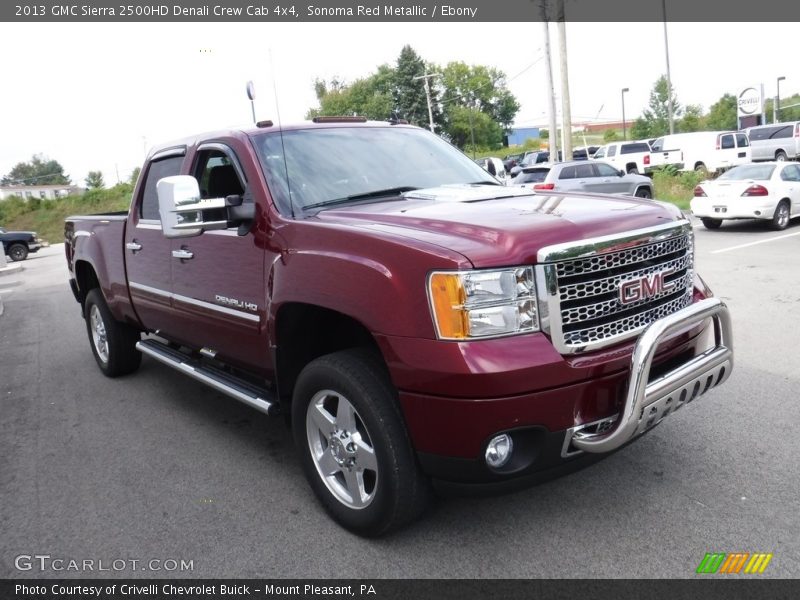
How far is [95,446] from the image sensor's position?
450 centimetres

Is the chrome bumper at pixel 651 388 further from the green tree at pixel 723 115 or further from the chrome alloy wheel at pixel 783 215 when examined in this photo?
the green tree at pixel 723 115

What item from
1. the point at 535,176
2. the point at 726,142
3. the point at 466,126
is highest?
the point at 466,126

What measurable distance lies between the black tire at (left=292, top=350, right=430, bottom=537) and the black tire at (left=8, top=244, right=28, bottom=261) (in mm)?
24021

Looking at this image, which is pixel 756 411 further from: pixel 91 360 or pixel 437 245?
pixel 91 360

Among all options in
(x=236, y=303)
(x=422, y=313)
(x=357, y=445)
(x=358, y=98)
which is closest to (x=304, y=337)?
(x=236, y=303)

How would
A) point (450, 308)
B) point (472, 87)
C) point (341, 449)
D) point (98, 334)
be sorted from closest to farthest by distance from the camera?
1. point (450, 308)
2. point (341, 449)
3. point (98, 334)
4. point (472, 87)

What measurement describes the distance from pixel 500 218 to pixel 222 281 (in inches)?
68.8

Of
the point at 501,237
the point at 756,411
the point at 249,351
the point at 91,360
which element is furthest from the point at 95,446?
the point at 756,411

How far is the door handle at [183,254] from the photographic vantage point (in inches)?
167

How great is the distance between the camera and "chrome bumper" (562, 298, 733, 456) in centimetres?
265

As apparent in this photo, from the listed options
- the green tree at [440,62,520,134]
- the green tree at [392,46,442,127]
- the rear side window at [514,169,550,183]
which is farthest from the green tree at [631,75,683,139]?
the rear side window at [514,169,550,183]

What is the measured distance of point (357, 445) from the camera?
9.99ft

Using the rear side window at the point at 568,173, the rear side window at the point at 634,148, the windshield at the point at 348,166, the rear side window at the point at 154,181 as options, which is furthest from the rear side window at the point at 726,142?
the rear side window at the point at 154,181

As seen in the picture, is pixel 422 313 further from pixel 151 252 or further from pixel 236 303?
pixel 151 252
